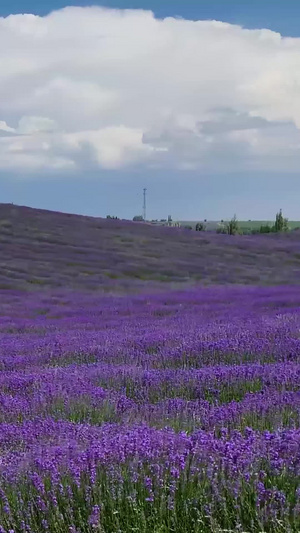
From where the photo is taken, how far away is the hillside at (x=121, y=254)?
23.1m

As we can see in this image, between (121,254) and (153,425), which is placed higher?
(121,254)

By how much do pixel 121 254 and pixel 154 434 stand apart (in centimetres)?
→ 2378

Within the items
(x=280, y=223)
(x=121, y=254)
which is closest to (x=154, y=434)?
(x=121, y=254)

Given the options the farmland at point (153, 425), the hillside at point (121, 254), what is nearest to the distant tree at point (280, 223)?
the hillside at point (121, 254)

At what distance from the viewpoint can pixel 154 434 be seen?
3.41 metres

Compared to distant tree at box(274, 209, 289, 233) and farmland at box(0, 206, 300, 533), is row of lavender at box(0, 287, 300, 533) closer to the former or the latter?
farmland at box(0, 206, 300, 533)

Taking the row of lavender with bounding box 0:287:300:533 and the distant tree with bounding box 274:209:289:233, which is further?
the distant tree with bounding box 274:209:289:233

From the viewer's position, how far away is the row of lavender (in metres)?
2.81

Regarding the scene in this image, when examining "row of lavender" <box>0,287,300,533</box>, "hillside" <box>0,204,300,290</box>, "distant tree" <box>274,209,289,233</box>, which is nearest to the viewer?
"row of lavender" <box>0,287,300,533</box>

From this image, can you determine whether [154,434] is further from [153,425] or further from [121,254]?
[121,254]

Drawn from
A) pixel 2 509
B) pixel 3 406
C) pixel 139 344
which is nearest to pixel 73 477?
pixel 2 509

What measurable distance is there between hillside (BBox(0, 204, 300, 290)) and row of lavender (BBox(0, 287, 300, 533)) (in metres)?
13.9

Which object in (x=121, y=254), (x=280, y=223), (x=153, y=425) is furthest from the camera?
(x=280, y=223)

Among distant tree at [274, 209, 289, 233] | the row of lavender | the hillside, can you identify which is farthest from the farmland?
distant tree at [274, 209, 289, 233]
